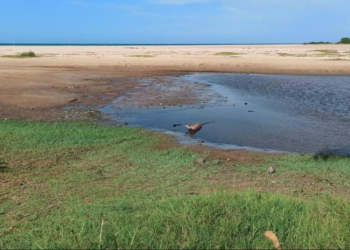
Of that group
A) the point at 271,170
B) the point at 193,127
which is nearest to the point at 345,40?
the point at 193,127

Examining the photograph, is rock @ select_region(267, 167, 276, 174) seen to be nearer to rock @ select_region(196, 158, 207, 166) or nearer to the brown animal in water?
rock @ select_region(196, 158, 207, 166)

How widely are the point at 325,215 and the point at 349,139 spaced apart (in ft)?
22.4

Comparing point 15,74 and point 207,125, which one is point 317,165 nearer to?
point 207,125

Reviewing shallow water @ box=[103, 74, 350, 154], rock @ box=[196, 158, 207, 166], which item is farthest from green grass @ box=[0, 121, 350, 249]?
shallow water @ box=[103, 74, 350, 154]

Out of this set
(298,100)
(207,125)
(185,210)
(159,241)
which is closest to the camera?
(159,241)

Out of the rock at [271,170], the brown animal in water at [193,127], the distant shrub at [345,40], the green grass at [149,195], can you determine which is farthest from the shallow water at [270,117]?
the distant shrub at [345,40]

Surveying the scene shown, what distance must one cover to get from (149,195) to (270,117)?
879cm

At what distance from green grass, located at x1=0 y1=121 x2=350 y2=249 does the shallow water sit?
1651mm

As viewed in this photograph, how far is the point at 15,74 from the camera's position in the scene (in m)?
23.5

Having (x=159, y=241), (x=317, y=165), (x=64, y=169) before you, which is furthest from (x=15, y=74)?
(x=159, y=241)

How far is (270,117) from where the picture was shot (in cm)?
1373

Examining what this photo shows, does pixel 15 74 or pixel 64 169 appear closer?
pixel 64 169

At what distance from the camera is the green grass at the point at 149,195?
3.87 meters

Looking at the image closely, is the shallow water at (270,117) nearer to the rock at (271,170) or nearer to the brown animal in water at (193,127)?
the brown animal in water at (193,127)
